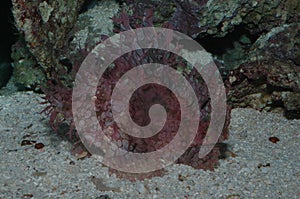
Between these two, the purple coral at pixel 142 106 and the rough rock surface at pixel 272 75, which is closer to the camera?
the purple coral at pixel 142 106

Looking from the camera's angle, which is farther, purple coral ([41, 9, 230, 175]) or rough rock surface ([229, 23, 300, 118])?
rough rock surface ([229, 23, 300, 118])

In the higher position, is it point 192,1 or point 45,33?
point 192,1

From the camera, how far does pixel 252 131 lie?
411 centimetres

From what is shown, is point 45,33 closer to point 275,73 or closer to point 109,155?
point 109,155

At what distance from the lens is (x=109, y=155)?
11.7ft

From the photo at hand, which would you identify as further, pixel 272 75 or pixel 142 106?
pixel 272 75

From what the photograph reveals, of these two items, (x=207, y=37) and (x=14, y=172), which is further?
(x=207, y=37)

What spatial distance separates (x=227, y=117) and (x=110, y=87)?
1.06 meters

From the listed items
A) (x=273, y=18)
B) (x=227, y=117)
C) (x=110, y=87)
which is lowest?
(x=227, y=117)

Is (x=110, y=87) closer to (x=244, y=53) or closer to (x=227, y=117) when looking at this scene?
(x=227, y=117)

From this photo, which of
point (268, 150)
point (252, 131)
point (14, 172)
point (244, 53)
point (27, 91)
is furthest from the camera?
point (27, 91)

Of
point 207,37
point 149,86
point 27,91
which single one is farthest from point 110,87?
point 27,91

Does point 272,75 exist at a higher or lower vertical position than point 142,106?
higher

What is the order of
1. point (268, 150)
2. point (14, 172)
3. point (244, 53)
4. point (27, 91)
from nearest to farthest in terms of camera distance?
point (14, 172) → point (268, 150) → point (244, 53) → point (27, 91)
